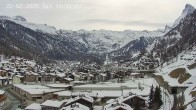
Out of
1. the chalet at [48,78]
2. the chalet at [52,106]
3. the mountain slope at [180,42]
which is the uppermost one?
the mountain slope at [180,42]

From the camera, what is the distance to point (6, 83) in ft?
255

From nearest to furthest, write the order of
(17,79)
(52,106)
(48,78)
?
(52,106), (17,79), (48,78)

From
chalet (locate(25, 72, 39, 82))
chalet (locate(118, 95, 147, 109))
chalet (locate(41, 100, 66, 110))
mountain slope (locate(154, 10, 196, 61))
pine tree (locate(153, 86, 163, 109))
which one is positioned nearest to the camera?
chalet (locate(41, 100, 66, 110))

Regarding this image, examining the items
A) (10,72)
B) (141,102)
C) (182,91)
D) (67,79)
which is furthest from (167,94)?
(10,72)

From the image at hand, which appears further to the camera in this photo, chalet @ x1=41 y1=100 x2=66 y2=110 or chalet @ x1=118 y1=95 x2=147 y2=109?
chalet @ x1=118 y1=95 x2=147 y2=109

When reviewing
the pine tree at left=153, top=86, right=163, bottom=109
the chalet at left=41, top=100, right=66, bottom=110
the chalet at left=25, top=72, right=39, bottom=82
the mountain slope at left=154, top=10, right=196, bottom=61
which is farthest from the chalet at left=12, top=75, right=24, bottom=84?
the mountain slope at left=154, top=10, right=196, bottom=61

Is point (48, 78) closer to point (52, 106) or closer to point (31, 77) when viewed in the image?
point (31, 77)

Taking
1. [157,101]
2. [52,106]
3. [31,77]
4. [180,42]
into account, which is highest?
[180,42]

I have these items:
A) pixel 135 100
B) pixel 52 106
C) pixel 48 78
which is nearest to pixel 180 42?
pixel 48 78

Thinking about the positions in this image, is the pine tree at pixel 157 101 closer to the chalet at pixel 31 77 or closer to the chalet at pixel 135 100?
the chalet at pixel 135 100

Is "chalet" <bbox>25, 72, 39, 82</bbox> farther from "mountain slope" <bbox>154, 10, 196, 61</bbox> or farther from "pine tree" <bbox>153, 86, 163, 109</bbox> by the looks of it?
"mountain slope" <bbox>154, 10, 196, 61</bbox>

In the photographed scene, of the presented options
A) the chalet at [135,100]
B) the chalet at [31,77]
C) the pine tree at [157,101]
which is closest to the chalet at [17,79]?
the chalet at [31,77]

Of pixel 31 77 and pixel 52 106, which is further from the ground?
pixel 52 106

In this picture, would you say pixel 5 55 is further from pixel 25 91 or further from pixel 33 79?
pixel 25 91
